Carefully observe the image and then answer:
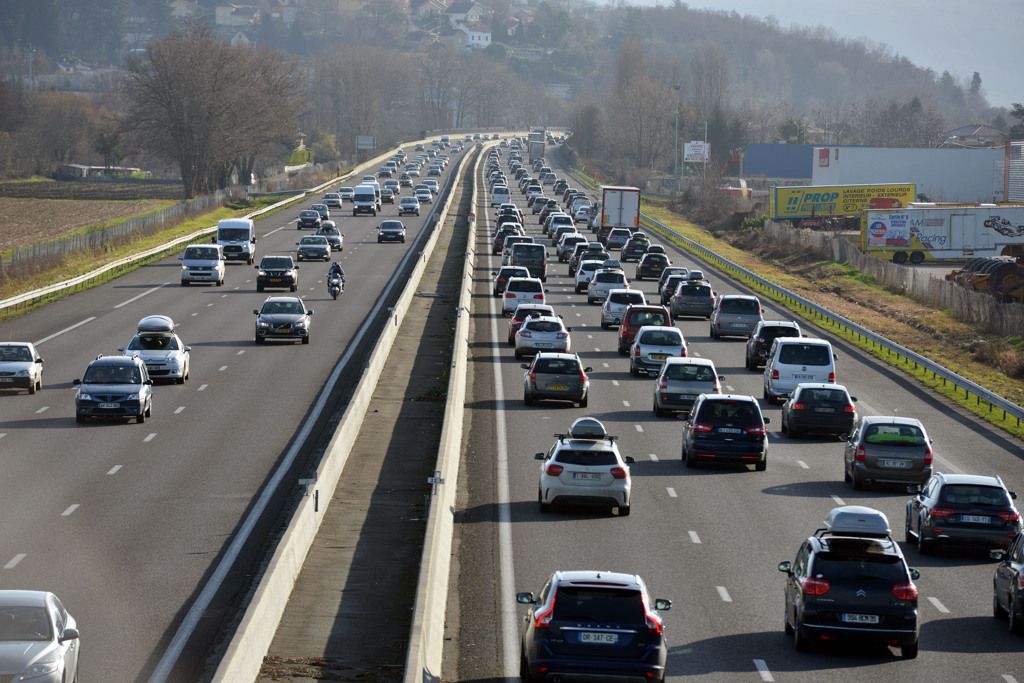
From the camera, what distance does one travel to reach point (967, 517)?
23.0 metres

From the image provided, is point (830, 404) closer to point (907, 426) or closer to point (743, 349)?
point (907, 426)

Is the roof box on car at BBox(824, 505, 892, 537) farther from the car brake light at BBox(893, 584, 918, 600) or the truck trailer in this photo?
the truck trailer

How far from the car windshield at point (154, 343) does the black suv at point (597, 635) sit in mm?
26313

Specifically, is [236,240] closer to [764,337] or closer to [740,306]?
[740,306]

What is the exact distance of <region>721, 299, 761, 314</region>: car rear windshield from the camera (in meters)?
53.5

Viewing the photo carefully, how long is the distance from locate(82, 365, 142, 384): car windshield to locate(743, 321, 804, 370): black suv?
18074 mm

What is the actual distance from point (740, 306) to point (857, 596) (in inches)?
1464

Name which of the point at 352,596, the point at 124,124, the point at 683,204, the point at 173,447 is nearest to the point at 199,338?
the point at 173,447

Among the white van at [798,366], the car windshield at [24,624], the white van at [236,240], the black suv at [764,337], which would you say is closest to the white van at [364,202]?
the white van at [236,240]

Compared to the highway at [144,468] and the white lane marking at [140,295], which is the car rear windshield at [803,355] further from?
the white lane marking at [140,295]

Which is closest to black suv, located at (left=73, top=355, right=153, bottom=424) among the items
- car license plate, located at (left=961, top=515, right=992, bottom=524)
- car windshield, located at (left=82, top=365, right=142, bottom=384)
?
car windshield, located at (left=82, top=365, right=142, bottom=384)

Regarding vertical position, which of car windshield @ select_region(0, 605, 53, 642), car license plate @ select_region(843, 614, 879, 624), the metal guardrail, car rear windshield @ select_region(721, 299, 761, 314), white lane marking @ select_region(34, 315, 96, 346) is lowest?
the metal guardrail

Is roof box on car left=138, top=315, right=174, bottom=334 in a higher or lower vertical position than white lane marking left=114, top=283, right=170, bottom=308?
higher

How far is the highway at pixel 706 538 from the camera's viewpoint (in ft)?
56.5
